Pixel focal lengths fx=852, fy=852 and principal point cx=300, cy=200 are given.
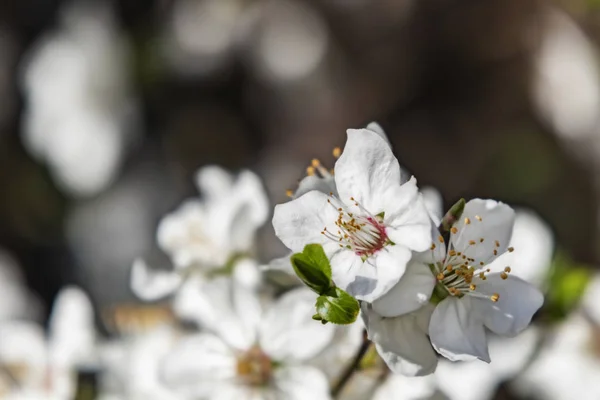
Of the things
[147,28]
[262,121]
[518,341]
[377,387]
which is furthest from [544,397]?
[147,28]

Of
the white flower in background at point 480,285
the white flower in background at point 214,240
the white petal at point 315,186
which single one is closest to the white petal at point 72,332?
the white flower in background at point 214,240

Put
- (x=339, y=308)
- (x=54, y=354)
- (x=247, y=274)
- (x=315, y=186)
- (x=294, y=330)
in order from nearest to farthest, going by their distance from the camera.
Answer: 1. (x=339, y=308)
2. (x=315, y=186)
3. (x=294, y=330)
4. (x=247, y=274)
5. (x=54, y=354)

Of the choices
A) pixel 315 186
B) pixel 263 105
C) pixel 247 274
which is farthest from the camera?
pixel 263 105

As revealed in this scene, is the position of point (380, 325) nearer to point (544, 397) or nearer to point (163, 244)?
point (163, 244)

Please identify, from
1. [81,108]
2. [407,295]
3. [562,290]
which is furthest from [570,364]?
[81,108]

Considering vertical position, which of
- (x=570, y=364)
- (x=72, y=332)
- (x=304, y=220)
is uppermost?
(x=304, y=220)

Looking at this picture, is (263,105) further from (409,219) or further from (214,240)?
(409,219)

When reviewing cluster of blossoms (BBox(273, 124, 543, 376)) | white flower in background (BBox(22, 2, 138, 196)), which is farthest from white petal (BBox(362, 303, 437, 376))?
white flower in background (BBox(22, 2, 138, 196))

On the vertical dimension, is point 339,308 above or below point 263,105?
above
